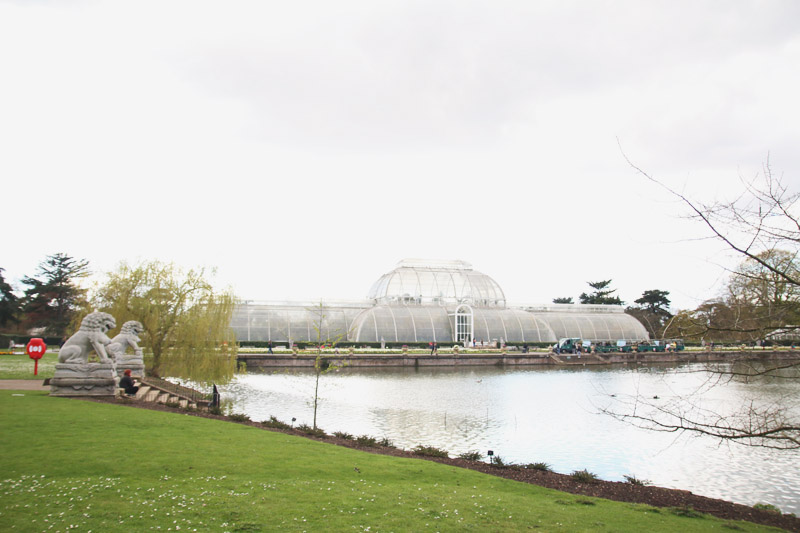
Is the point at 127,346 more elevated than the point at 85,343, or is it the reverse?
the point at 85,343

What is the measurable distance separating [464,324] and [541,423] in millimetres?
43976

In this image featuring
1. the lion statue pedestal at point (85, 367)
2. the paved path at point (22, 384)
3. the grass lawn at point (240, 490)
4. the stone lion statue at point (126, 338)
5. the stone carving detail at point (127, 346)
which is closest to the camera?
the grass lawn at point (240, 490)

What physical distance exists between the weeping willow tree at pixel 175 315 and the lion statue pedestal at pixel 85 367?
28.4 ft

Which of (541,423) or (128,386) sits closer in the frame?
(128,386)

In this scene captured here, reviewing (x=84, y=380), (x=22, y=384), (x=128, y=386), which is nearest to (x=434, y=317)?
(x=128, y=386)

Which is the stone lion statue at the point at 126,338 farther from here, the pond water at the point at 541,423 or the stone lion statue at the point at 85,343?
the pond water at the point at 541,423

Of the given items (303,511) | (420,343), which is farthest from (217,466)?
(420,343)

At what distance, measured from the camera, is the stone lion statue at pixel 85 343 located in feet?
58.7

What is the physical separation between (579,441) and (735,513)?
824cm

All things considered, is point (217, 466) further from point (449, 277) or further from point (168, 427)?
point (449, 277)

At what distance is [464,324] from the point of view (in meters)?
65.8

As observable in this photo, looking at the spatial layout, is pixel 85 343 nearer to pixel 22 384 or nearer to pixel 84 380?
pixel 84 380

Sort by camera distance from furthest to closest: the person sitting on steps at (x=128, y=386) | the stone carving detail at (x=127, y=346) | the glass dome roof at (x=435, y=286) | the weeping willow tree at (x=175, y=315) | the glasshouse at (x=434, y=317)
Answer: the glass dome roof at (x=435, y=286) < the glasshouse at (x=434, y=317) < the weeping willow tree at (x=175, y=315) < the stone carving detail at (x=127, y=346) < the person sitting on steps at (x=128, y=386)

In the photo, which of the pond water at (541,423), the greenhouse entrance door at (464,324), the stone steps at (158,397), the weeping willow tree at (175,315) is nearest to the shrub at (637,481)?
the pond water at (541,423)
